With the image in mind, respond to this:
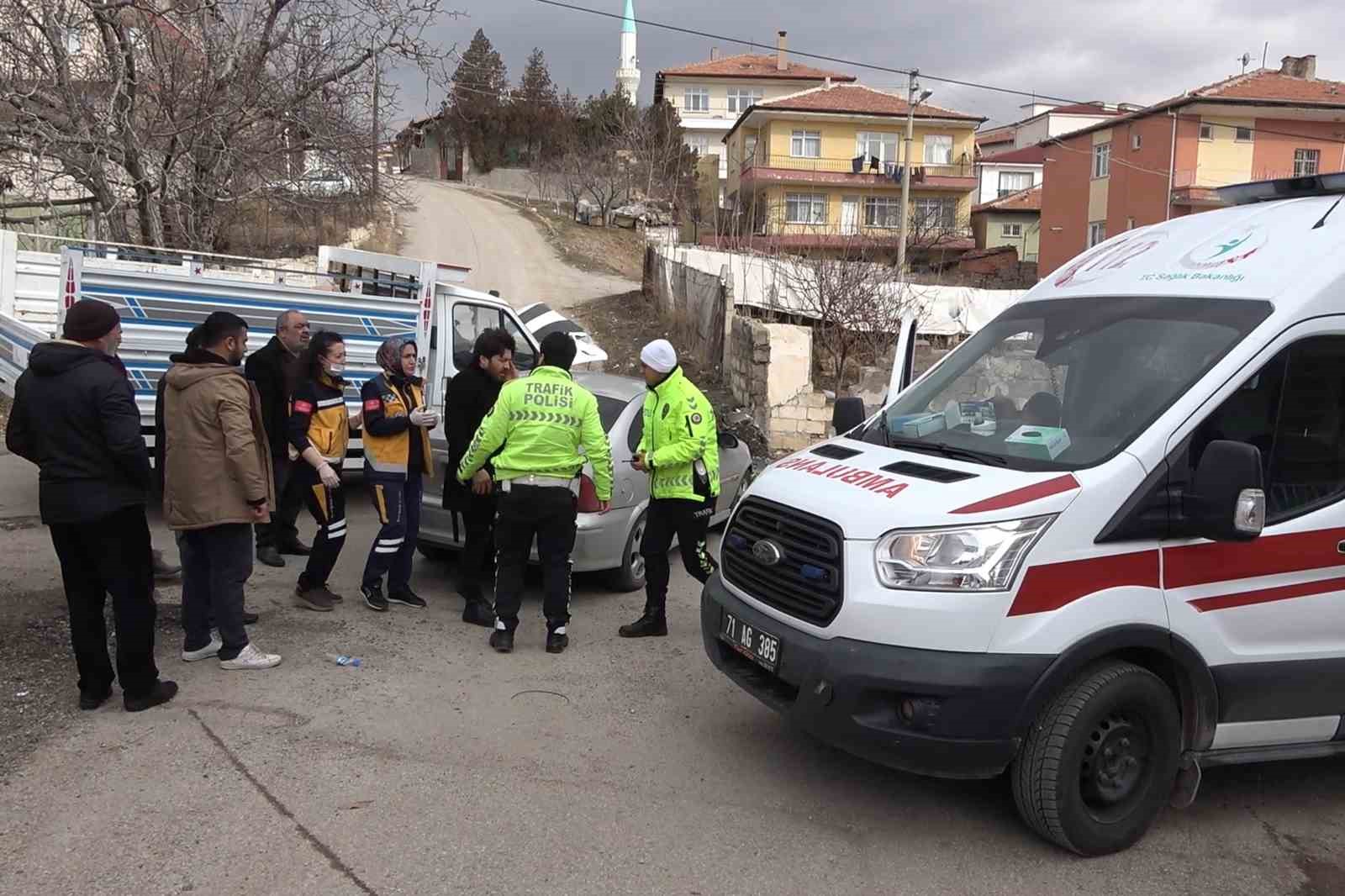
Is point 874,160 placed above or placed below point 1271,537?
above

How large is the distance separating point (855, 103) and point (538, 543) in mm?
51818

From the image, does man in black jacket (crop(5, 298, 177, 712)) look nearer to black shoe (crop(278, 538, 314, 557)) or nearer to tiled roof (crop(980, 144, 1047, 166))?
black shoe (crop(278, 538, 314, 557))

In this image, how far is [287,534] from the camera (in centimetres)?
778

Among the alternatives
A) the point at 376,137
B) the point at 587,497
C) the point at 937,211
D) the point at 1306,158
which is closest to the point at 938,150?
the point at 937,211

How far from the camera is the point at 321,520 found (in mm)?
6422

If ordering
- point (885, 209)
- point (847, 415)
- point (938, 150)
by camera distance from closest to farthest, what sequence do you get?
point (847, 415) < point (885, 209) < point (938, 150)

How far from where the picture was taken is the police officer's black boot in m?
6.34

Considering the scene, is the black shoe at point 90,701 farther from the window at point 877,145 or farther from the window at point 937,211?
the window at point 877,145

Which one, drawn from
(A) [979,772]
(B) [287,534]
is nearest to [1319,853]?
(A) [979,772]

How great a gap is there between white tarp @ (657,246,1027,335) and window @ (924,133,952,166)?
1456 inches

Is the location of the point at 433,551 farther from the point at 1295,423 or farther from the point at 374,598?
the point at 1295,423

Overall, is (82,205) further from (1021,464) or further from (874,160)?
(874,160)

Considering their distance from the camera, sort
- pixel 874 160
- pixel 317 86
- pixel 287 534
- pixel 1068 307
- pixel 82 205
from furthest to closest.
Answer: pixel 874 160 → pixel 82 205 → pixel 317 86 → pixel 287 534 → pixel 1068 307

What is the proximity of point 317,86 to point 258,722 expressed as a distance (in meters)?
12.4
